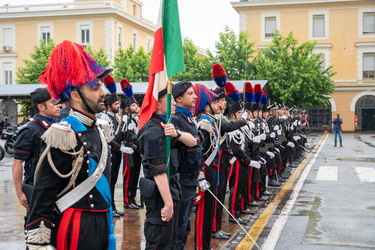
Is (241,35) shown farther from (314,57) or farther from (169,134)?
(169,134)

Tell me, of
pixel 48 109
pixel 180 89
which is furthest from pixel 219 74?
pixel 48 109

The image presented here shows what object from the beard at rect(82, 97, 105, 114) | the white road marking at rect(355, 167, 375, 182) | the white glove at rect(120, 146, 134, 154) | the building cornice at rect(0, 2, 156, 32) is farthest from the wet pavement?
the building cornice at rect(0, 2, 156, 32)

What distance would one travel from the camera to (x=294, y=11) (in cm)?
4919

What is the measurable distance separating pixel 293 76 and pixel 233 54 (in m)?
5.02

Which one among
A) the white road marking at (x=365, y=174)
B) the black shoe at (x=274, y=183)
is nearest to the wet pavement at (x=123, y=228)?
the black shoe at (x=274, y=183)

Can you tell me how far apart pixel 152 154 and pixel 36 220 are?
1.37 metres

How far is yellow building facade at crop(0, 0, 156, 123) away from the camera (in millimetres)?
52781

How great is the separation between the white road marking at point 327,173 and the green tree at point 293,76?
1998 centimetres

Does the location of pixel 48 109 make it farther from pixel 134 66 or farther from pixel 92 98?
pixel 134 66

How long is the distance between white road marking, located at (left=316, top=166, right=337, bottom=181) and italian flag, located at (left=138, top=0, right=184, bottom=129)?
32.7 feet

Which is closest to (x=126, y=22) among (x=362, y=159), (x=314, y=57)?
(x=314, y=57)

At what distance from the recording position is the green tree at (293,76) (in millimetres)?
37156

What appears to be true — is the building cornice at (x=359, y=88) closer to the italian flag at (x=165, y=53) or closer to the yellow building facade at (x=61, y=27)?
the yellow building facade at (x=61, y=27)

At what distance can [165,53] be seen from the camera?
473 centimetres
